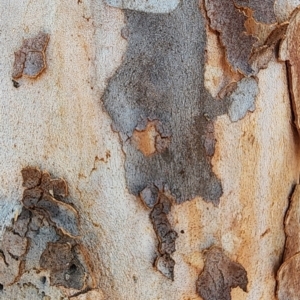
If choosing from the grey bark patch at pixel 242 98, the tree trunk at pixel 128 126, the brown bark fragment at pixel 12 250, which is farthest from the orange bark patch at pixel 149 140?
the brown bark fragment at pixel 12 250

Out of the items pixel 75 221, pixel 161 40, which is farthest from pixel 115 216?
pixel 161 40

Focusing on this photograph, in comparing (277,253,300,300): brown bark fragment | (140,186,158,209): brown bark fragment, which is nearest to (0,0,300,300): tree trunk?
(140,186,158,209): brown bark fragment

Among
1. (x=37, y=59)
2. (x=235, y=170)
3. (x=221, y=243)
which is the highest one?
(x=37, y=59)

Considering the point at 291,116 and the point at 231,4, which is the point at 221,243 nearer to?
the point at 291,116

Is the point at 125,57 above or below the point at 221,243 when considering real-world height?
above

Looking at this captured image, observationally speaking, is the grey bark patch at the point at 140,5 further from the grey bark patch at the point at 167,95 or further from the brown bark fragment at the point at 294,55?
the brown bark fragment at the point at 294,55
